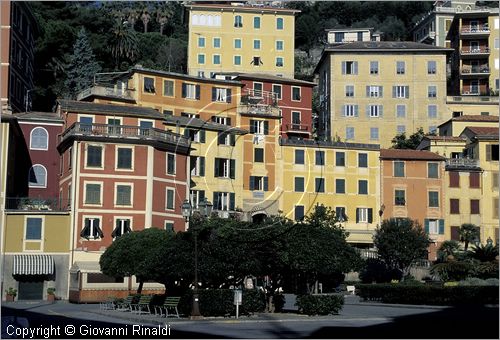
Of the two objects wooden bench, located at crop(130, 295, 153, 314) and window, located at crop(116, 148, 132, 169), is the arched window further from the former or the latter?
wooden bench, located at crop(130, 295, 153, 314)

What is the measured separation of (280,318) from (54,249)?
3207 cm

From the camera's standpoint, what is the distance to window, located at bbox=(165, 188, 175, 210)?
70.0 meters

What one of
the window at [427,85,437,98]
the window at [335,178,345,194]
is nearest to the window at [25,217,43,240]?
the window at [335,178,345,194]

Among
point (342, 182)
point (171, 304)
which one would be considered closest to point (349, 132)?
point (342, 182)

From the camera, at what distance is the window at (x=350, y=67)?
105 metres

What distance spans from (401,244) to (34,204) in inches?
1155

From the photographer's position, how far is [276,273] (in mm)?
42406

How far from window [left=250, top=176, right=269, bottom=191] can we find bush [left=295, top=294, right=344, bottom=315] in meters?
36.0

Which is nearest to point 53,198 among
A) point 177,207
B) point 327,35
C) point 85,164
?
point 85,164

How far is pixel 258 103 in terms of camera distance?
3354 inches

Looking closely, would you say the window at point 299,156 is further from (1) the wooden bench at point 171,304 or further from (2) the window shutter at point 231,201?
(1) the wooden bench at point 171,304

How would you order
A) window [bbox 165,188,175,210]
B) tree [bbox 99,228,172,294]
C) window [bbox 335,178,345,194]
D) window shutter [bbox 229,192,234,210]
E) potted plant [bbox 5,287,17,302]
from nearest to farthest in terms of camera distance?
tree [bbox 99,228,172,294] → potted plant [bbox 5,287,17,302] → window [bbox 165,188,175,210] → window shutter [bbox 229,192,234,210] → window [bbox 335,178,345,194]

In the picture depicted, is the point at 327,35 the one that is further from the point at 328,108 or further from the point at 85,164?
the point at 85,164

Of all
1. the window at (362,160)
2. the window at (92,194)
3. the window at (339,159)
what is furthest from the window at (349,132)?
the window at (92,194)
